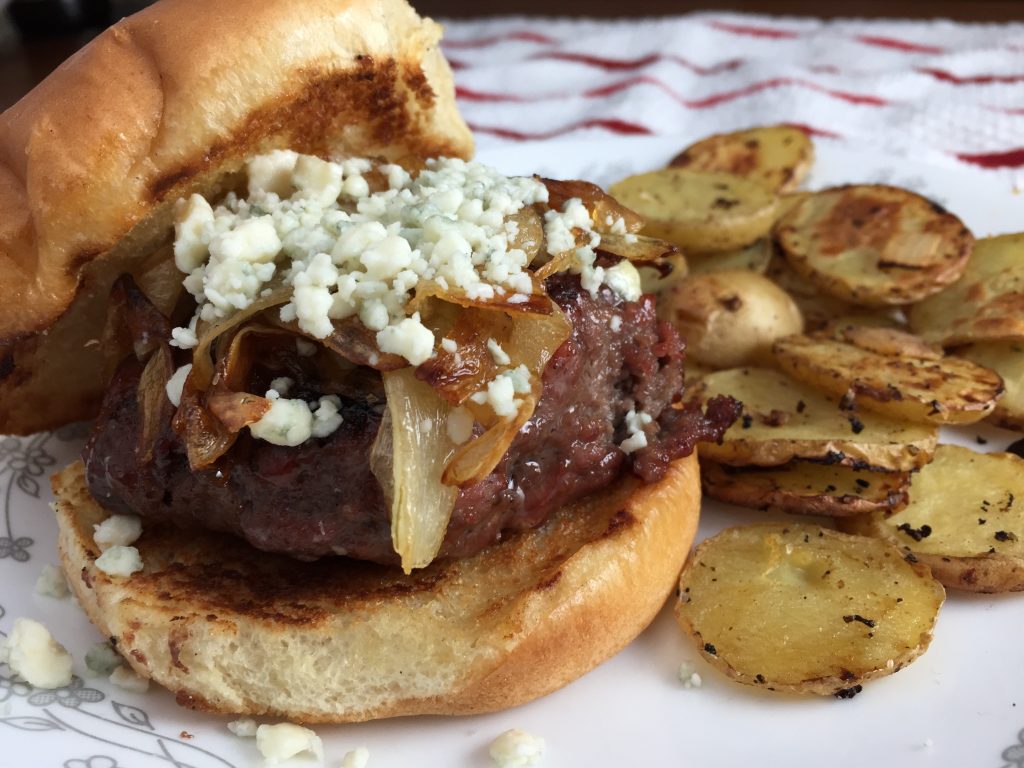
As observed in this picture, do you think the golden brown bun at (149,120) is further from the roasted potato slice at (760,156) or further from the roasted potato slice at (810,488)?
the roasted potato slice at (760,156)

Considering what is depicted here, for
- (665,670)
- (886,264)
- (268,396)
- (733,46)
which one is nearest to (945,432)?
(886,264)

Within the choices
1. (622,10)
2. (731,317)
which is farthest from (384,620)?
(622,10)

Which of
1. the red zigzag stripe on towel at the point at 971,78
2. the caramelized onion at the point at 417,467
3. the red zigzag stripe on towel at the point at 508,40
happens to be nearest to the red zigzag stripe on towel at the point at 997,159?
the red zigzag stripe on towel at the point at 971,78

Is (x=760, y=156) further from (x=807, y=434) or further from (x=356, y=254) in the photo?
(x=356, y=254)

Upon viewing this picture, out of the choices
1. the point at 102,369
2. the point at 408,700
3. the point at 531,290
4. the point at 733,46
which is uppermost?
the point at 531,290

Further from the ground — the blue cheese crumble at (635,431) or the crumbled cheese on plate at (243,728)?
the blue cheese crumble at (635,431)

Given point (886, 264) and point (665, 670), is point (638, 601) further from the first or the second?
point (886, 264)

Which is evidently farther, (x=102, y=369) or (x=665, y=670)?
(x=102, y=369)
